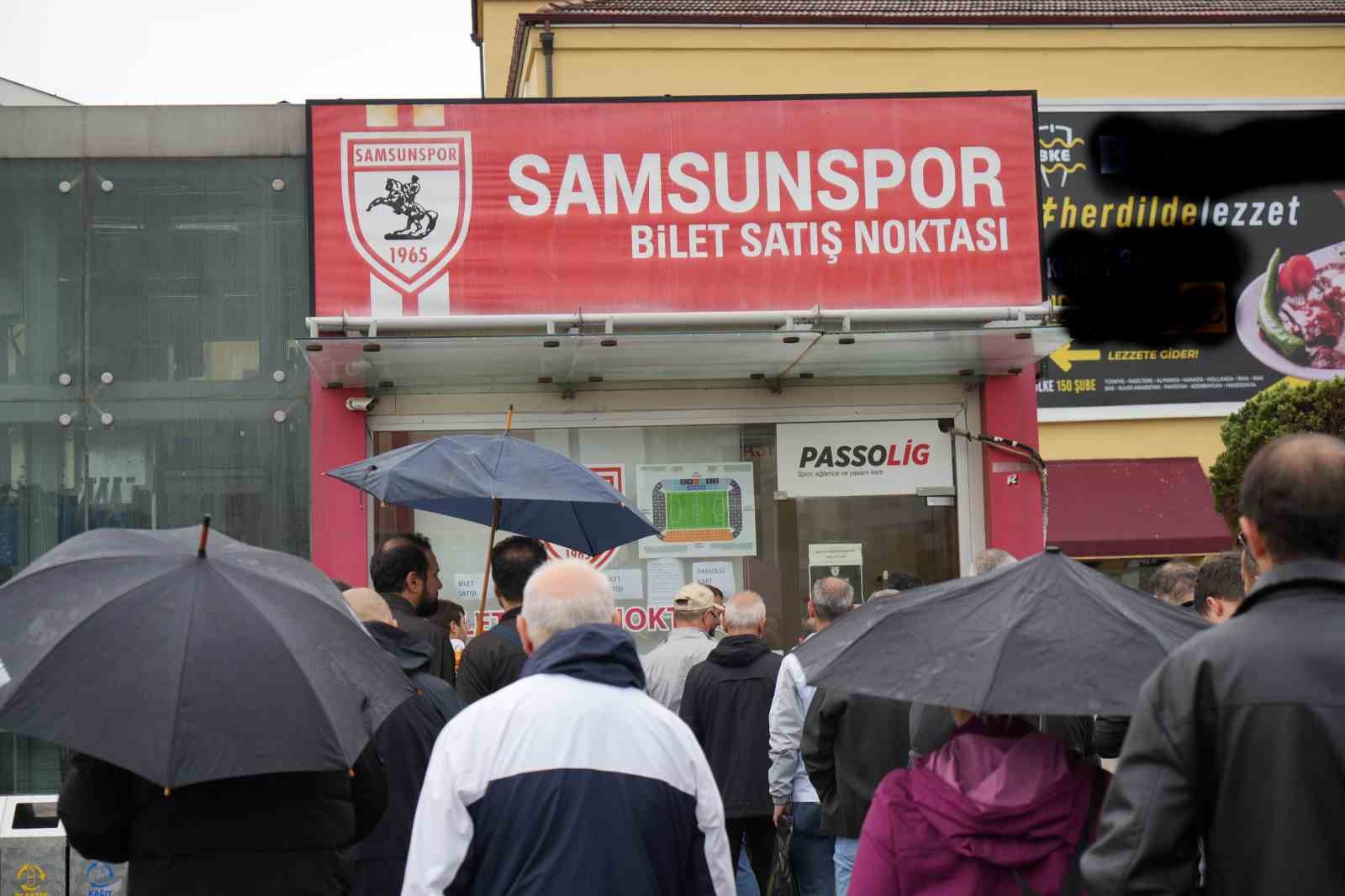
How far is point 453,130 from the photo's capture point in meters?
10.8

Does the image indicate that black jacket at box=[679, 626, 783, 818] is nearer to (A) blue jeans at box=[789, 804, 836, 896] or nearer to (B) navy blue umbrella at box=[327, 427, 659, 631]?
(A) blue jeans at box=[789, 804, 836, 896]

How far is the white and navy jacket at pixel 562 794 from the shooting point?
3.76 meters

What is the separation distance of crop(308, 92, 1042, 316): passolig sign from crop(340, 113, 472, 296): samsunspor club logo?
13 mm

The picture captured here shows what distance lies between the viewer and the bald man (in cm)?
376

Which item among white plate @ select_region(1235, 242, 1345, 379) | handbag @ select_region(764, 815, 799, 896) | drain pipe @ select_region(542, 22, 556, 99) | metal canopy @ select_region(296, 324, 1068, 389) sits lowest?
handbag @ select_region(764, 815, 799, 896)

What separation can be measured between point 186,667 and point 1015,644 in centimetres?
210

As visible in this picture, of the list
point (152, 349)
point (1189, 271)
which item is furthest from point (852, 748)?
point (1189, 271)

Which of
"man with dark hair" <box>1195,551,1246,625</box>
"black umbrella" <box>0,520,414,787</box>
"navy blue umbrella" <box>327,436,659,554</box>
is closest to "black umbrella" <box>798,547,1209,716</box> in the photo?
"black umbrella" <box>0,520,414,787</box>

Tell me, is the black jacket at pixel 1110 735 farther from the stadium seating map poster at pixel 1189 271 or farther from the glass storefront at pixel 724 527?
the stadium seating map poster at pixel 1189 271

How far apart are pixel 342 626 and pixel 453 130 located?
7226 mm

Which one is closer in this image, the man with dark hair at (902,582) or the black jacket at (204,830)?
the black jacket at (204,830)

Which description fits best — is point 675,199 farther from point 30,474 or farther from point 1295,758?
point 1295,758

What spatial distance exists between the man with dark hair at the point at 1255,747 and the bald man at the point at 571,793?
124cm

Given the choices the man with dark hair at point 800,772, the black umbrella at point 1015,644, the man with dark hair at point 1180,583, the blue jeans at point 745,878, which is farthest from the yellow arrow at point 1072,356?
the black umbrella at point 1015,644
